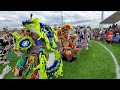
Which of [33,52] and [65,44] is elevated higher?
[33,52]

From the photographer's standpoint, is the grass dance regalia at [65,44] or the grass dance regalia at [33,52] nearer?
the grass dance regalia at [33,52]

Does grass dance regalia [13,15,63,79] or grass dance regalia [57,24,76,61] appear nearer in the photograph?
grass dance regalia [13,15,63,79]

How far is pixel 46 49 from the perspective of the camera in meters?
6.60

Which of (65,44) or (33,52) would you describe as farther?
(65,44)
